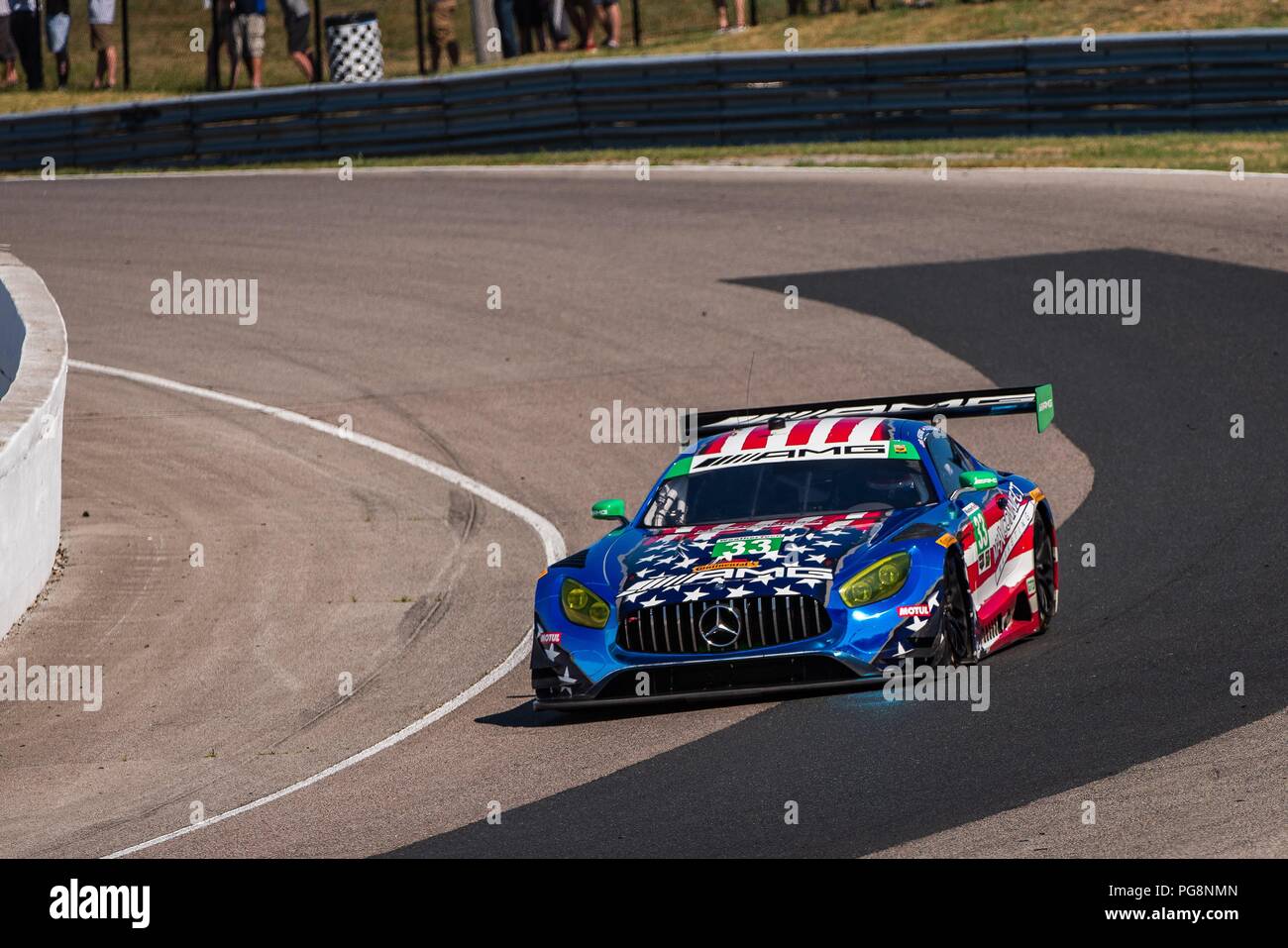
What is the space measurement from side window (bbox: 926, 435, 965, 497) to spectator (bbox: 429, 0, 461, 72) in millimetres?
22721

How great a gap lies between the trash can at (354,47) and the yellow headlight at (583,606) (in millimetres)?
24401

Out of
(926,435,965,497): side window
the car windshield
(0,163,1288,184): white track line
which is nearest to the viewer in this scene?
the car windshield

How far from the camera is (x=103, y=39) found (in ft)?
115

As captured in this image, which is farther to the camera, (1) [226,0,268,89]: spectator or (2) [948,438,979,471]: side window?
(1) [226,0,268,89]: spectator

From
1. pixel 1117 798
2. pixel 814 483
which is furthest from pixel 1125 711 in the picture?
pixel 814 483

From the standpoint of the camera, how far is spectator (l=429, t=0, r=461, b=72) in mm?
33562

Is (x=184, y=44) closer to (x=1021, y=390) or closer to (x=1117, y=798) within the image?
(x=1021, y=390)

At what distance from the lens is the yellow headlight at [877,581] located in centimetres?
991

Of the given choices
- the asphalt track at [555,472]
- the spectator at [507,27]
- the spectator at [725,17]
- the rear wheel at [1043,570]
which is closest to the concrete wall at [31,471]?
the asphalt track at [555,472]

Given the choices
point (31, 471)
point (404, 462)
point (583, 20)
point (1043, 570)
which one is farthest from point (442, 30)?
point (1043, 570)

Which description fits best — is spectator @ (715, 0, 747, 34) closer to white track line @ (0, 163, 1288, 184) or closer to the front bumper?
white track line @ (0, 163, 1288, 184)

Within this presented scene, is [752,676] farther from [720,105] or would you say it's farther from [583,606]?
[720,105]

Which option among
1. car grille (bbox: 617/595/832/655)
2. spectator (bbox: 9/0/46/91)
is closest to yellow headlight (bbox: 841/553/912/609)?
car grille (bbox: 617/595/832/655)
